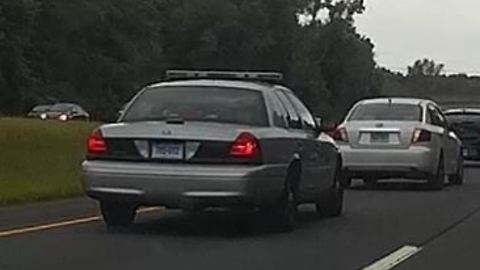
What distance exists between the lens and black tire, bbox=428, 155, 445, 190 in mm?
22984

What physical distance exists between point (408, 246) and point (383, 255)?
0.91 metres

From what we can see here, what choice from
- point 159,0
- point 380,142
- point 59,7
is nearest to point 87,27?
point 59,7

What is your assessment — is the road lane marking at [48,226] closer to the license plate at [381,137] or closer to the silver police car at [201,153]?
the silver police car at [201,153]

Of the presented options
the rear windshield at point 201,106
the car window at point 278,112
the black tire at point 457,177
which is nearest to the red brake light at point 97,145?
the rear windshield at point 201,106

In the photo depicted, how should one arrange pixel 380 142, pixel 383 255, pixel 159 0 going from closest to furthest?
1. pixel 383 255
2. pixel 380 142
3. pixel 159 0

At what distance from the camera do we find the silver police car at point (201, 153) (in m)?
13.6

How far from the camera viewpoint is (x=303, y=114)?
16031 mm

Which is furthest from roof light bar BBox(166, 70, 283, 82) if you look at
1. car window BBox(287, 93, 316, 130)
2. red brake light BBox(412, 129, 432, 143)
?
red brake light BBox(412, 129, 432, 143)

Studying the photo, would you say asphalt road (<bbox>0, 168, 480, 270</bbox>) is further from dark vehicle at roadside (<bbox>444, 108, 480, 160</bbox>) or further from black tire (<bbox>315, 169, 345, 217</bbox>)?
dark vehicle at roadside (<bbox>444, 108, 480, 160</bbox>)

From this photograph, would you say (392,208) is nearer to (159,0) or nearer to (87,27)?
(87,27)

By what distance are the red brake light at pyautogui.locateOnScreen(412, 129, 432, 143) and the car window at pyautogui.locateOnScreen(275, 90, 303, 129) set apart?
721 cm

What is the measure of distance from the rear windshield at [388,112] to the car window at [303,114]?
705cm

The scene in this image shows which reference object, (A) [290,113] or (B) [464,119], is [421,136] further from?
(B) [464,119]

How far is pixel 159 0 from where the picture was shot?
95.8 metres
